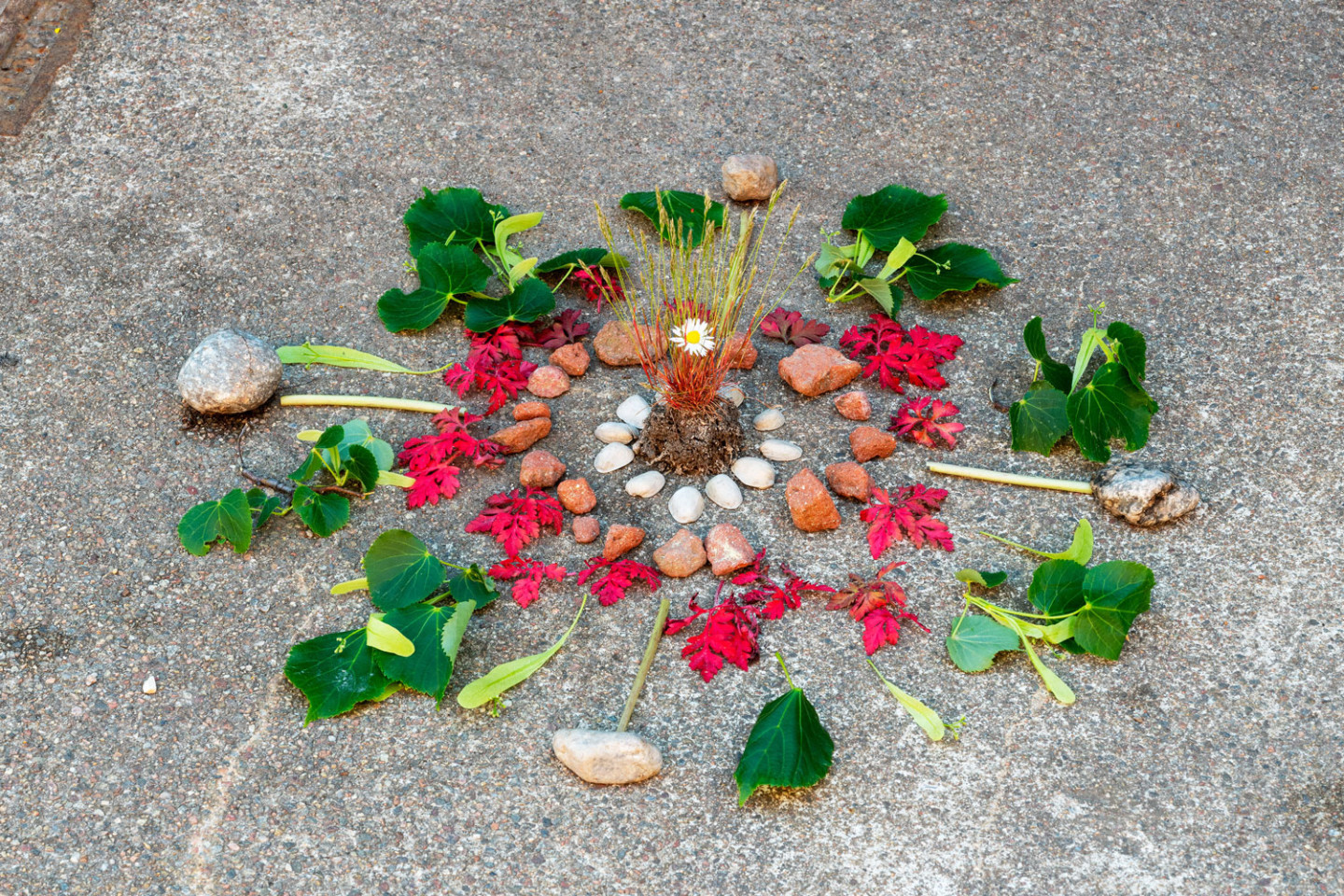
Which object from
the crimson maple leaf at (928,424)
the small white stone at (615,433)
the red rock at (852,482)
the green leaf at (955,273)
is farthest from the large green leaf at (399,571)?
the green leaf at (955,273)

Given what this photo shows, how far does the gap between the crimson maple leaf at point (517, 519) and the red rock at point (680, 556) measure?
0.27m

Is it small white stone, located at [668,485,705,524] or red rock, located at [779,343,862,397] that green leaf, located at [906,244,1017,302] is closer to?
red rock, located at [779,343,862,397]

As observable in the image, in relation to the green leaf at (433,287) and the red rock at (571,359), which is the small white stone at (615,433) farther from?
the green leaf at (433,287)

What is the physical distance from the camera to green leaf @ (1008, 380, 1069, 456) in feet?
8.96

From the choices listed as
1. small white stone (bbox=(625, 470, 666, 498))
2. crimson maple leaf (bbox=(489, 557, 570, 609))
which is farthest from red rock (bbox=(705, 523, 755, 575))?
crimson maple leaf (bbox=(489, 557, 570, 609))

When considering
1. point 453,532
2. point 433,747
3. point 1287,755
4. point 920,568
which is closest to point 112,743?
point 433,747

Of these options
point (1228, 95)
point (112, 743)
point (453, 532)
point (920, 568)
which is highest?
point (1228, 95)


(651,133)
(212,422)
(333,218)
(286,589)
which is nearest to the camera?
(286,589)

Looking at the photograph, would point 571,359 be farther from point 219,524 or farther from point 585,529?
point 219,524

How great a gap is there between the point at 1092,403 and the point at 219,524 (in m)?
2.11

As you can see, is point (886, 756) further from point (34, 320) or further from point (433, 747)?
point (34, 320)

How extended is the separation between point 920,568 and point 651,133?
196 centimetres

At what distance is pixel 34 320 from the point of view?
312cm

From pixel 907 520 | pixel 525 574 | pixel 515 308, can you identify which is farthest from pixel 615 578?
pixel 515 308
